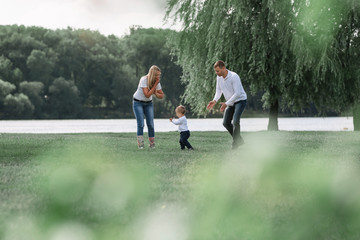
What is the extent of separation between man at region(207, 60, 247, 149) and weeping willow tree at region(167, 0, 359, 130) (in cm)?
868

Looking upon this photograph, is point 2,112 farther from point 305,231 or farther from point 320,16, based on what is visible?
point 305,231

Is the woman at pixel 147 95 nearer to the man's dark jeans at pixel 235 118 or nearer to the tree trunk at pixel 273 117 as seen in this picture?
the man's dark jeans at pixel 235 118

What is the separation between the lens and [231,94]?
10.9 metres

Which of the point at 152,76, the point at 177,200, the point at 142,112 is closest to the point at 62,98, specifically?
the point at 142,112

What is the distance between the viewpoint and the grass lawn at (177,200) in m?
4.03

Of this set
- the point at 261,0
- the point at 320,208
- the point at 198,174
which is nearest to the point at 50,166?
the point at 198,174

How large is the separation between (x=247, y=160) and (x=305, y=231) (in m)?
4.48

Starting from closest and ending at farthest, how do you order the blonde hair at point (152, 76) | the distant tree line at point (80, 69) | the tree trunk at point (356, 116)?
the blonde hair at point (152, 76) < the tree trunk at point (356, 116) < the distant tree line at point (80, 69)

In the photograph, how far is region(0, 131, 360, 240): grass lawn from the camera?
403cm

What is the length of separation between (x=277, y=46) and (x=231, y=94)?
9.73 metres

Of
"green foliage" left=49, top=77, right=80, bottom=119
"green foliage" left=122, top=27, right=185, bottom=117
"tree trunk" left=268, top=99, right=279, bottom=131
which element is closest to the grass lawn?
"tree trunk" left=268, top=99, right=279, bottom=131

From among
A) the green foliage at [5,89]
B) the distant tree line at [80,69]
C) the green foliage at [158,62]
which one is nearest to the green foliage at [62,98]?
the distant tree line at [80,69]

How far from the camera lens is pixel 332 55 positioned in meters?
19.7

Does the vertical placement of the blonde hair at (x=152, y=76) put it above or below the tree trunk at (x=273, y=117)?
above
